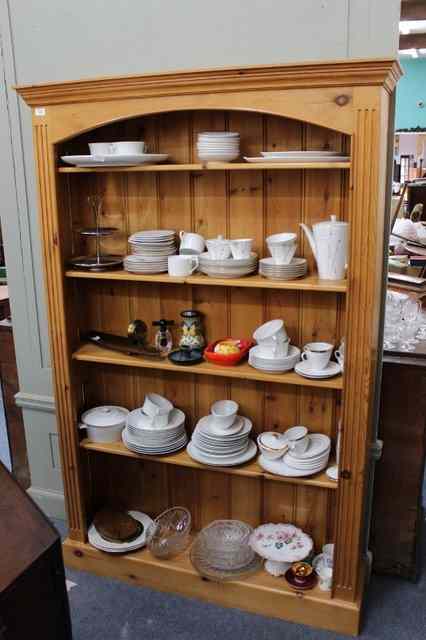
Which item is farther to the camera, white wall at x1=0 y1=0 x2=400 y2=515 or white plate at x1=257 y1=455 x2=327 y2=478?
white plate at x1=257 y1=455 x2=327 y2=478

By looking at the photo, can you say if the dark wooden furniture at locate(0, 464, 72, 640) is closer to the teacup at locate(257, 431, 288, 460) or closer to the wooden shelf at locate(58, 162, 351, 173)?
the teacup at locate(257, 431, 288, 460)

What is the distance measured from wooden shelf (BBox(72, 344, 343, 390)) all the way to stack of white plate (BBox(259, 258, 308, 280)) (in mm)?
348

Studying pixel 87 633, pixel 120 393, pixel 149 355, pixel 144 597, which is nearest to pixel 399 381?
pixel 149 355

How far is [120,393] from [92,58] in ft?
4.41

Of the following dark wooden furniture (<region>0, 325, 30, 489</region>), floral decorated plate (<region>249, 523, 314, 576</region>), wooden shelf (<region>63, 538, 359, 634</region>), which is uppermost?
dark wooden furniture (<region>0, 325, 30, 489</region>)

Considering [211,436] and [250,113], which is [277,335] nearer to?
[211,436]

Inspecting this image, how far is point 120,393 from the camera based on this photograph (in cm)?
259

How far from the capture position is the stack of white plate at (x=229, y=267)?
6.82ft

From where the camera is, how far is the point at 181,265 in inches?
84.4

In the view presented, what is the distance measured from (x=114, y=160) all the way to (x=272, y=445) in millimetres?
1171

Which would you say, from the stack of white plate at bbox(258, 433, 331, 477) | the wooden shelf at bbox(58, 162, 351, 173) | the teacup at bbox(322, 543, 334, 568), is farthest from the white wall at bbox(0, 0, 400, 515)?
the teacup at bbox(322, 543, 334, 568)

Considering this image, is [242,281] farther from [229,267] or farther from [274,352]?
[274,352]

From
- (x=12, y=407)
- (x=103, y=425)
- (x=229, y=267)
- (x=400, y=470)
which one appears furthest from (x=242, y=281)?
(x=12, y=407)

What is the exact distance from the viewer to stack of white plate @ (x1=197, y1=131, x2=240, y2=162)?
2.01 metres
